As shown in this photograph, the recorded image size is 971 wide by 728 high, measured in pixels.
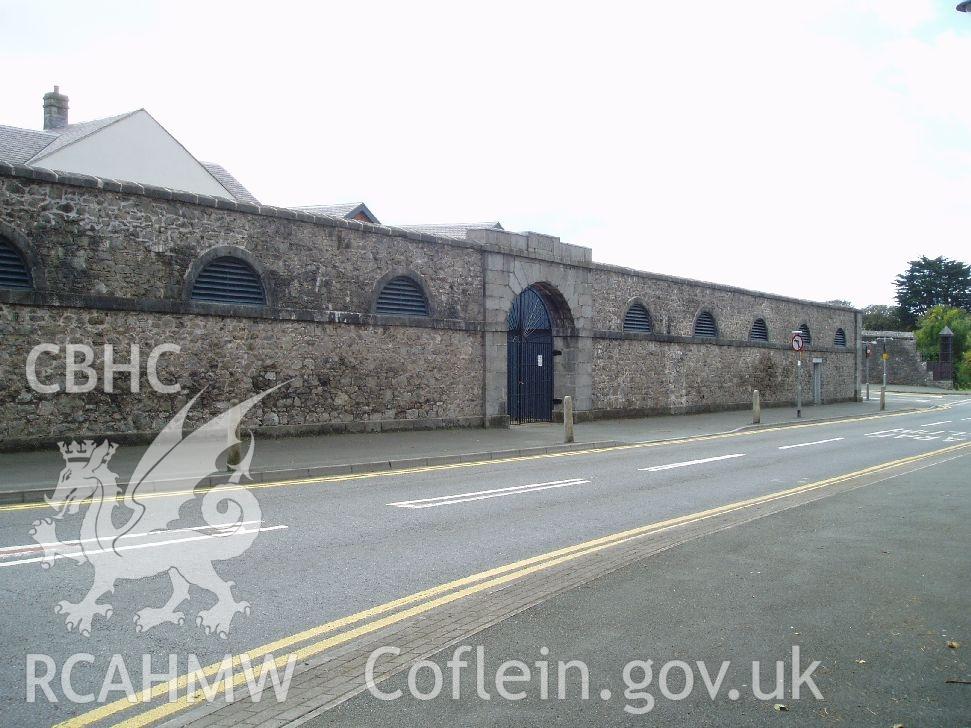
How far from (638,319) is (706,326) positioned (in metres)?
4.68

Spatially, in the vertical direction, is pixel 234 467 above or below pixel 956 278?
below

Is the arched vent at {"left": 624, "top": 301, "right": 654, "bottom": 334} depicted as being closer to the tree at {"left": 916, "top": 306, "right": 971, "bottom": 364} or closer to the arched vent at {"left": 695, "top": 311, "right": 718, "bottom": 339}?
the arched vent at {"left": 695, "top": 311, "right": 718, "bottom": 339}

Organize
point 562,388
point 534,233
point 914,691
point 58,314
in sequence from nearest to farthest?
point 914,691 → point 58,314 → point 534,233 → point 562,388

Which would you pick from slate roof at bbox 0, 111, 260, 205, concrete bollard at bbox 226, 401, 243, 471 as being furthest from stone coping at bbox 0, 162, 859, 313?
slate roof at bbox 0, 111, 260, 205

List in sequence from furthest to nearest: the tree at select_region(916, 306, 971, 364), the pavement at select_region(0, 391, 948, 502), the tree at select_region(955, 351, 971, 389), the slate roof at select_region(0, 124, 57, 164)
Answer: the tree at select_region(916, 306, 971, 364) → the tree at select_region(955, 351, 971, 389) → the slate roof at select_region(0, 124, 57, 164) → the pavement at select_region(0, 391, 948, 502)

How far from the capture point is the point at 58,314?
44.2 feet

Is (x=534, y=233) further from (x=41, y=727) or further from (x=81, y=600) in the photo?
(x=41, y=727)

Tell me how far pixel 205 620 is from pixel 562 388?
18903 millimetres

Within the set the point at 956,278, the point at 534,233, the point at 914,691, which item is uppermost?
the point at 956,278

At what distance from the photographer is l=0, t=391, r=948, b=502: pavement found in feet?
38.1

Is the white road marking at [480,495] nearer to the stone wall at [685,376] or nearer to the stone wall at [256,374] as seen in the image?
the stone wall at [256,374]

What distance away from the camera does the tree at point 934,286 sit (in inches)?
3095

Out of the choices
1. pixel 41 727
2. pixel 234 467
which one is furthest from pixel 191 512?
pixel 41 727

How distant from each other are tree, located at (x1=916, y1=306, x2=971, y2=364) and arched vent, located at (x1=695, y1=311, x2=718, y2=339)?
40.3m
